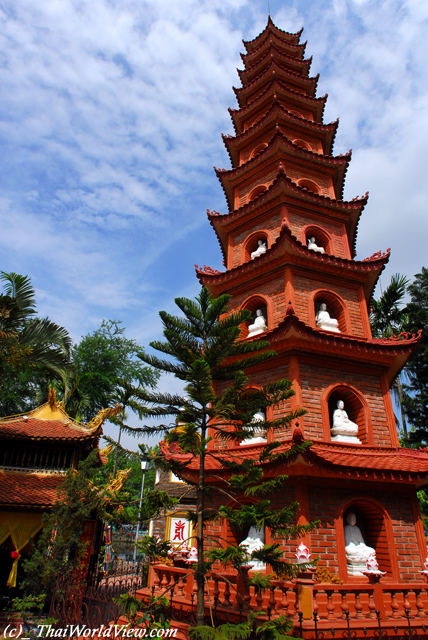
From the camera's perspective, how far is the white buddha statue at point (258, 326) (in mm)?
10977

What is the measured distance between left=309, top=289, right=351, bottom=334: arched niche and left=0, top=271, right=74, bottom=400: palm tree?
7.39 m

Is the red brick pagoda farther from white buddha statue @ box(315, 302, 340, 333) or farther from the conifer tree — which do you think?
the conifer tree

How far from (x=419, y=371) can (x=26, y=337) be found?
1871 centimetres

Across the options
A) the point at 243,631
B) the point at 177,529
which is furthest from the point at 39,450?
the point at 243,631

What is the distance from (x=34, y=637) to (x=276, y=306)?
8913 millimetres

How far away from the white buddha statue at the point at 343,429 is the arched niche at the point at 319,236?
5.30 metres

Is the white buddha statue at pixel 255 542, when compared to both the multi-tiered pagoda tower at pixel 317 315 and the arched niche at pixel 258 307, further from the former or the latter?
the arched niche at pixel 258 307

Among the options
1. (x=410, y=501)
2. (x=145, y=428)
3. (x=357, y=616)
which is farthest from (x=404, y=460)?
(x=145, y=428)

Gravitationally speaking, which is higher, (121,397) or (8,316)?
(8,316)

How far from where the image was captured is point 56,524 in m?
11.3

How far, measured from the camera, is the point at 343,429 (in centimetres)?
916

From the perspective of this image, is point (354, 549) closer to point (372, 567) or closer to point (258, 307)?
point (372, 567)

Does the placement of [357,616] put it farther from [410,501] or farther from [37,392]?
[37,392]

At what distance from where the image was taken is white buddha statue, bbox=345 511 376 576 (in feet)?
25.1
